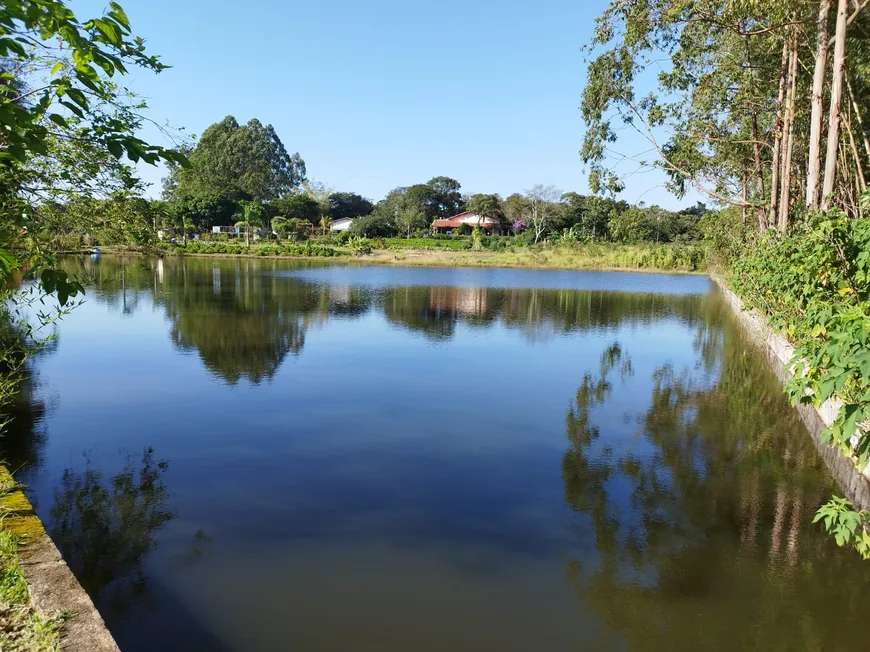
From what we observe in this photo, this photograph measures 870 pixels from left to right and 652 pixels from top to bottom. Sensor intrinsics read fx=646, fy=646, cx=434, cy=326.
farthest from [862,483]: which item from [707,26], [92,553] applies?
[707,26]

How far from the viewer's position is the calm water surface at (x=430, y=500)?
3912 mm

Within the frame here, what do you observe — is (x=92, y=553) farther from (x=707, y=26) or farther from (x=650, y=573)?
(x=707, y=26)

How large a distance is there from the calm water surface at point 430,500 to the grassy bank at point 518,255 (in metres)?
32.1

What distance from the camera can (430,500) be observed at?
561 cm

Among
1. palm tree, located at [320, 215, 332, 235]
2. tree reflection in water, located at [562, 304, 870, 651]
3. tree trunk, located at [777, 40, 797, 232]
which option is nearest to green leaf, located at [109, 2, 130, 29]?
tree reflection in water, located at [562, 304, 870, 651]

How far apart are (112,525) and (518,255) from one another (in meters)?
43.4

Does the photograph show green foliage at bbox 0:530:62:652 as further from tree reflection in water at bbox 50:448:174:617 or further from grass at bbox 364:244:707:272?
grass at bbox 364:244:707:272

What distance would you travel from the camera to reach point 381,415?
26.6 ft

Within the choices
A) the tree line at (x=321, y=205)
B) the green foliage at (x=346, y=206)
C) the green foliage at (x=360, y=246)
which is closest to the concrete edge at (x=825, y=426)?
the tree line at (x=321, y=205)

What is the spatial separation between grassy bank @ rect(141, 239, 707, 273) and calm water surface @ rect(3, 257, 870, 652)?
1265 inches

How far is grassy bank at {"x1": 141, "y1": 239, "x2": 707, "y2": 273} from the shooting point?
4309 centimetres

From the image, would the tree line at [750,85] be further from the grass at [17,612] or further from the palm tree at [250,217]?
the palm tree at [250,217]

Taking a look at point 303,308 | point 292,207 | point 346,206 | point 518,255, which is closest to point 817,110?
point 303,308

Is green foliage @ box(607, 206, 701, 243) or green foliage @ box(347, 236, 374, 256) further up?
green foliage @ box(607, 206, 701, 243)
